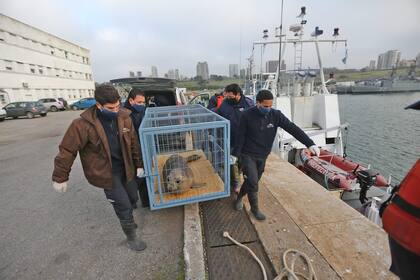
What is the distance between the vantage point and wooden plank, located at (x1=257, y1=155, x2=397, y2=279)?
224 cm

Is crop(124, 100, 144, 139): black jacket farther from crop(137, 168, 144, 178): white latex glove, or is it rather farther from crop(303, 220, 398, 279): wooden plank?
crop(303, 220, 398, 279): wooden plank

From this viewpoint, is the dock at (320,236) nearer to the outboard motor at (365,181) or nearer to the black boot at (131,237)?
the black boot at (131,237)

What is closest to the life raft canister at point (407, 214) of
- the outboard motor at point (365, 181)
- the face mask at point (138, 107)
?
the face mask at point (138, 107)

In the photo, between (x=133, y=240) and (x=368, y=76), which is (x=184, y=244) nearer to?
(x=133, y=240)

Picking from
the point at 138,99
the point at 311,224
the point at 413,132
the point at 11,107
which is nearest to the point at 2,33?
the point at 11,107

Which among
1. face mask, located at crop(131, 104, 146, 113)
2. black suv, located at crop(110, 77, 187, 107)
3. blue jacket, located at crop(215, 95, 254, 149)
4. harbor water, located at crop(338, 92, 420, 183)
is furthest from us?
harbor water, located at crop(338, 92, 420, 183)

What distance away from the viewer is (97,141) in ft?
7.52

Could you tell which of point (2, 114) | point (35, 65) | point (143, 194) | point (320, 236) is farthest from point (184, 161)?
point (35, 65)

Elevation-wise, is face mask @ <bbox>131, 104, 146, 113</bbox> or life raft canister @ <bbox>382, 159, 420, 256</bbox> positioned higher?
face mask @ <bbox>131, 104, 146, 113</bbox>

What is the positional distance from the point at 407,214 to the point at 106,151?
2.52 m

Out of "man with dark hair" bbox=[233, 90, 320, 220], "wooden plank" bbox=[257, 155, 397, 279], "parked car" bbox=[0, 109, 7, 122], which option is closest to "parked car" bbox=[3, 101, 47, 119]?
"parked car" bbox=[0, 109, 7, 122]

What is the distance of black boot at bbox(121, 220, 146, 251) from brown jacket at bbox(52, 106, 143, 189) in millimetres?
534

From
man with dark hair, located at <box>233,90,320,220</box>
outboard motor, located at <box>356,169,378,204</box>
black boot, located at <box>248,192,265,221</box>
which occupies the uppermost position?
man with dark hair, located at <box>233,90,320,220</box>

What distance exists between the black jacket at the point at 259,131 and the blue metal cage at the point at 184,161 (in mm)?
249
